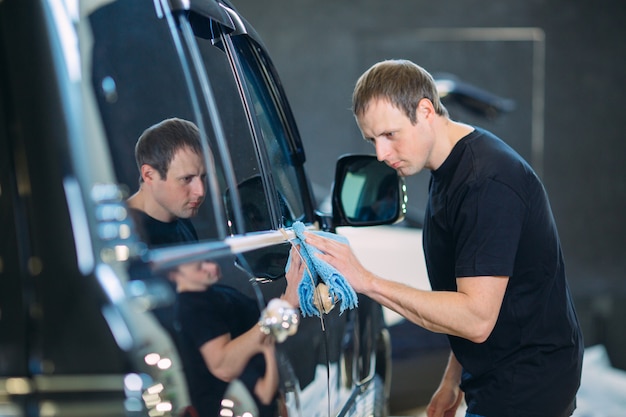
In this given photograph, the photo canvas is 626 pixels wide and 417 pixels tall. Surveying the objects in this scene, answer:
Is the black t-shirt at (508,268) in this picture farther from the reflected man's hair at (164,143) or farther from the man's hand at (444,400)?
the reflected man's hair at (164,143)

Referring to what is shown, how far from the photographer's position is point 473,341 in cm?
221

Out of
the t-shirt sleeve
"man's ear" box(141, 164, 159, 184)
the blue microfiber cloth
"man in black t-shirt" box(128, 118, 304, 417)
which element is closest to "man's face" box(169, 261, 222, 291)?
"man in black t-shirt" box(128, 118, 304, 417)

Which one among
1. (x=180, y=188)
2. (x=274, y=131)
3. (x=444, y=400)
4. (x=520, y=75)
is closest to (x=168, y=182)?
(x=180, y=188)

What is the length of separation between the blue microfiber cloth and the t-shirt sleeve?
0.30 m

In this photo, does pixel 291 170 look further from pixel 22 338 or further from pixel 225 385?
pixel 22 338

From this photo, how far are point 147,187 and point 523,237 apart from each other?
1.22 metres

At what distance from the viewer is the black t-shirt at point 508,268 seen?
211cm

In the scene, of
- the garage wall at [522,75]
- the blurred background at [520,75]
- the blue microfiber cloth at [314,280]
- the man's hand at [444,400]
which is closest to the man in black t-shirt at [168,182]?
A: the blue microfiber cloth at [314,280]

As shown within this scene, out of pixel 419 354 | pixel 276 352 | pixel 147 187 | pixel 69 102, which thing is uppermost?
pixel 69 102

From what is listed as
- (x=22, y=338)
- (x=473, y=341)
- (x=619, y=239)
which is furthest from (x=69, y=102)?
(x=619, y=239)

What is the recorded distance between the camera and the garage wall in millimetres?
10891

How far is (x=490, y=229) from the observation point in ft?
6.86

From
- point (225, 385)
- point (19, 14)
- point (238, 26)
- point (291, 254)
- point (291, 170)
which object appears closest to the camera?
point (19, 14)

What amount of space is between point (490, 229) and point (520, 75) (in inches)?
371
